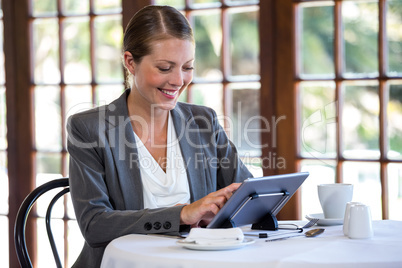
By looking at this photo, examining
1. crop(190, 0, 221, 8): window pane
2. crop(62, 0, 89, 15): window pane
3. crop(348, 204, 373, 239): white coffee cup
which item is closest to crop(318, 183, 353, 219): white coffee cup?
crop(348, 204, 373, 239): white coffee cup

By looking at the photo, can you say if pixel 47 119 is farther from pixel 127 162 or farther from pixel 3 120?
pixel 127 162

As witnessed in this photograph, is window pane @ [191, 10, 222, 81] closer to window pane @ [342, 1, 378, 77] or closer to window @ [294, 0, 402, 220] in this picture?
window @ [294, 0, 402, 220]

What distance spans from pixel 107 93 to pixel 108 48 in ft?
0.95

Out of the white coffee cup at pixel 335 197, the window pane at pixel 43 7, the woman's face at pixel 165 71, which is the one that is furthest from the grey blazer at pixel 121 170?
the window pane at pixel 43 7

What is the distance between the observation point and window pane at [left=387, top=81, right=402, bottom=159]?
7.93 ft

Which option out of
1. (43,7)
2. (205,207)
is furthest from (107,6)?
(205,207)

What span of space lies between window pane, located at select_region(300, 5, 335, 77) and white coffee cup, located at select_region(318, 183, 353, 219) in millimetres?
988

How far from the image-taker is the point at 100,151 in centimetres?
180

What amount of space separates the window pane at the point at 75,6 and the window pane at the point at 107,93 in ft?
1.41

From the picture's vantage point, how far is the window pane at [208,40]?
2803 millimetres

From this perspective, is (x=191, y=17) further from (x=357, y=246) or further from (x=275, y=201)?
(x=357, y=246)

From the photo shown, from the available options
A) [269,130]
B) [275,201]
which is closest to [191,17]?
[269,130]

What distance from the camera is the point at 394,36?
2.41 m

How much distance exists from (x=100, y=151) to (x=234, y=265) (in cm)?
75
